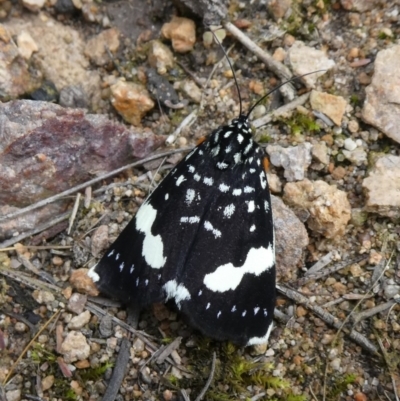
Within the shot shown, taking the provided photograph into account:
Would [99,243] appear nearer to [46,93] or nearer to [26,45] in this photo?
[46,93]

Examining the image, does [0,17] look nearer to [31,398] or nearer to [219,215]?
[219,215]

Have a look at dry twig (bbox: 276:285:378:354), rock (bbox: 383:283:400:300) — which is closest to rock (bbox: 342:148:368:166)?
rock (bbox: 383:283:400:300)

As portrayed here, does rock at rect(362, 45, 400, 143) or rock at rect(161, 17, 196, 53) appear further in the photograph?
rock at rect(161, 17, 196, 53)

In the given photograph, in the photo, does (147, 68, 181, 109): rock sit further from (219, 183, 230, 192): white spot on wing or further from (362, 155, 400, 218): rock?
(362, 155, 400, 218): rock

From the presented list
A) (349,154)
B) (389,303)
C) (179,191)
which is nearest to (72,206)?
(179,191)

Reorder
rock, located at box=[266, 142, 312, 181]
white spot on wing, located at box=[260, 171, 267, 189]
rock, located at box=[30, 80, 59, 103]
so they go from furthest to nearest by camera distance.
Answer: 1. rock, located at box=[30, 80, 59, 103]
2. rock, located at box=[266, 142, 312, 181]
3. white spot on wing, located at box=[260, 171, 267, 189]

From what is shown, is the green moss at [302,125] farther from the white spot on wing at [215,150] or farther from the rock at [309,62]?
the white spot on wing at [215,150]
